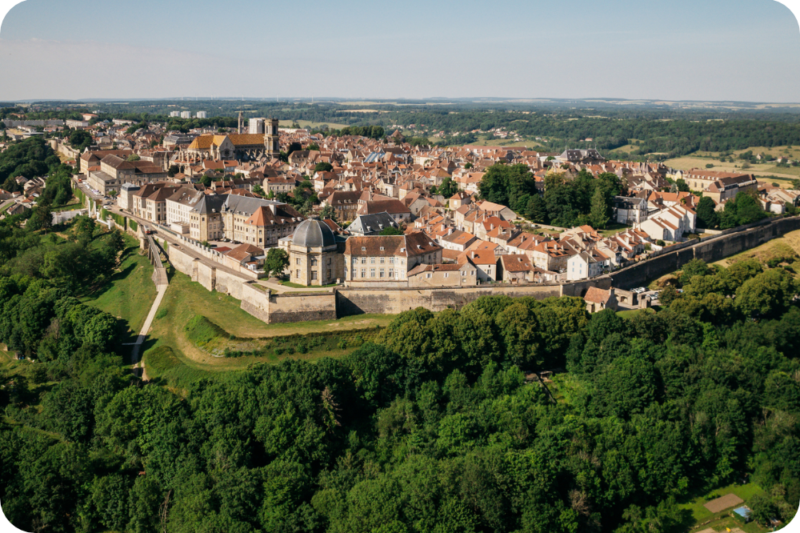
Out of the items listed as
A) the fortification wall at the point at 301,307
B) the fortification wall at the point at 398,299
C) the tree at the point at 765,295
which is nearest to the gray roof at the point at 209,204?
the fortification wall at the point at 301,307

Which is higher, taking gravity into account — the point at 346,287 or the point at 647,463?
the point at 346,287

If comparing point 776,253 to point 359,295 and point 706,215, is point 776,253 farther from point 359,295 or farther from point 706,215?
point 359,295

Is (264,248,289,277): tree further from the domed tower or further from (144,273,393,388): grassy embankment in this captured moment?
(144,273,393,388): grassy embankment

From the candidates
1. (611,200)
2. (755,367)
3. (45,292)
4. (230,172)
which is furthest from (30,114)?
(755,367)

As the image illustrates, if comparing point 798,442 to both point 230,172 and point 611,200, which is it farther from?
point 230,172

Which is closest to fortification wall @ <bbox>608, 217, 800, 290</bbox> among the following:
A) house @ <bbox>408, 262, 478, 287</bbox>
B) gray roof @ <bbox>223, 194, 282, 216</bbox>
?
house @ <bbox>408, 262, 478, 287</bbox>
